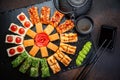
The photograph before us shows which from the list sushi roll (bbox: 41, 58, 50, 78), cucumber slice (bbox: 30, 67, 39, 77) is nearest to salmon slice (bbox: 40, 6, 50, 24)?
sushi roll (bbox: 41, 58, 50, 78)

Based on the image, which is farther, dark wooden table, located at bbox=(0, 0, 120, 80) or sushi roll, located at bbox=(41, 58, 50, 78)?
dark wooden table, located at bbox=(0, 0, 120, 80)

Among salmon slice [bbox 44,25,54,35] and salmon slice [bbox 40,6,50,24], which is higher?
salmon slice [bbox 40,6,50,24]

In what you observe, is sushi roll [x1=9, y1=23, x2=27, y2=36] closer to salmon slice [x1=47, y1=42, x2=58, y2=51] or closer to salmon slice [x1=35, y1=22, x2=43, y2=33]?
salmon slice [x1=35, y1=22, x2=43, y2=33]

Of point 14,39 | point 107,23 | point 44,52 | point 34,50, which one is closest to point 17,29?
point 14,39

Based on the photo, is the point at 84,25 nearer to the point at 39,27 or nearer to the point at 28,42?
the point at 39,27

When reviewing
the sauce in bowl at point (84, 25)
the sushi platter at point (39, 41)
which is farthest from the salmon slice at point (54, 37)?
the sauce in bowl at point (84, 25)

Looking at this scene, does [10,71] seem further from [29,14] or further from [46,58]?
[29,14]

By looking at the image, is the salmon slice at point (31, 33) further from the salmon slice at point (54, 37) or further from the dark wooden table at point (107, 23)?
the dark wooden table at point (107, 23)
